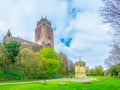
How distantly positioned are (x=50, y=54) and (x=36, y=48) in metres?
28.6

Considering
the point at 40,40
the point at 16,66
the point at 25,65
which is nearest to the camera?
the point at 16,66

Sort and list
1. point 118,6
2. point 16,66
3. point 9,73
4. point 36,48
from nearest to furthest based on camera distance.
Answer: point 118,6 < point 9,73 < point 16,66 < point 36,48

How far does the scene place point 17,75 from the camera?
5628 cm

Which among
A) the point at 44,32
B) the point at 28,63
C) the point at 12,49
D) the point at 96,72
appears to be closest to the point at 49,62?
the point at 28,63

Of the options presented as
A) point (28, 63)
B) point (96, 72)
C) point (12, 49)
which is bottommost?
point (96, 72)

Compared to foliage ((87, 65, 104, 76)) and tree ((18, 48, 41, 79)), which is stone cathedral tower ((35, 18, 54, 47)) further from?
tree ((18, 48, 41, 79))

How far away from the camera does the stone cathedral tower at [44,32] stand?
147 meters

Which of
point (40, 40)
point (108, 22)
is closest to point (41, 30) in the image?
point (40, 40)

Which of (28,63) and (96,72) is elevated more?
(28,63)

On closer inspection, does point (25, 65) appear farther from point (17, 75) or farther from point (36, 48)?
point (36, 48)

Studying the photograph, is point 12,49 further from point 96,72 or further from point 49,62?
point 96,72

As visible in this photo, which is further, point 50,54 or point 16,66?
point 50,54

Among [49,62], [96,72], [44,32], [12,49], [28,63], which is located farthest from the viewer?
[44,32]

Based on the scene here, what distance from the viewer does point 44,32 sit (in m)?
149
